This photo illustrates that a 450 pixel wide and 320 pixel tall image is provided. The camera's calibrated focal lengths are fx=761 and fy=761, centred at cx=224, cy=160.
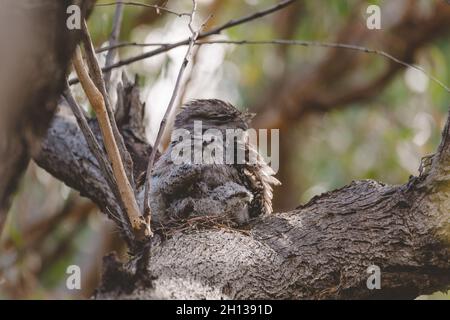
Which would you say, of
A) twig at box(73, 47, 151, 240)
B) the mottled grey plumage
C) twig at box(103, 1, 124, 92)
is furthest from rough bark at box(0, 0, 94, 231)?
twig at box(103, 1, 124, 92)

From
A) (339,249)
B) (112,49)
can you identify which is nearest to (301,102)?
(112,49)

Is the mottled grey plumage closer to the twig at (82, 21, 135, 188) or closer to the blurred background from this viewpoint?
the twig at (82, 21, 135, 188)

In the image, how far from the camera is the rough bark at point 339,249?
3008 mm

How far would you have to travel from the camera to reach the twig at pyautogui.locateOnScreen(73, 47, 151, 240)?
9.75 ft

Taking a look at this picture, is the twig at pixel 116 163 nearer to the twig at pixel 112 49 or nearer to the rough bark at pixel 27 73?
the rough bark at pixel 27 73

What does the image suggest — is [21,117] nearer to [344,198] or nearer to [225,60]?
[344,198]

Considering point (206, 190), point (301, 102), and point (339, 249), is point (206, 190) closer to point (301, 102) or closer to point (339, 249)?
point (339, 249)

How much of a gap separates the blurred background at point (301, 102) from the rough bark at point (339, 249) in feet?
11.9

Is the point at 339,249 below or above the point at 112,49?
below

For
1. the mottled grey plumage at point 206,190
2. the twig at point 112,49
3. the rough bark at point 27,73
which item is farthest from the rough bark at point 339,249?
the twig at point 112,49

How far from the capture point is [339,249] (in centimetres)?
317

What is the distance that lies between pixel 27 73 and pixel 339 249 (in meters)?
1.76

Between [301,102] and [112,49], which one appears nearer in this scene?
[112,49]

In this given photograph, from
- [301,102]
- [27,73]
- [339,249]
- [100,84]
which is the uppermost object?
[301,102]
